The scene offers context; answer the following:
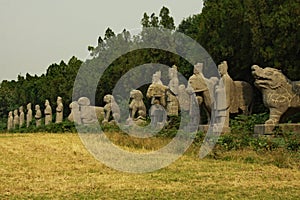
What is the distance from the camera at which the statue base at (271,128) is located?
448 inches

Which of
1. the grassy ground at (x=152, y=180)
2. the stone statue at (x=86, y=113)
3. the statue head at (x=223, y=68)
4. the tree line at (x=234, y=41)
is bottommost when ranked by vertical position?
the grassy ground at (x=152, y=180)

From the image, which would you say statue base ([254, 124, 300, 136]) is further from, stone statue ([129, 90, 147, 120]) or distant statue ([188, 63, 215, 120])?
stone statue ([129, 90, 147, 120])

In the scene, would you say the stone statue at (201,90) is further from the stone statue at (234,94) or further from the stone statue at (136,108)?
the stone statue at (136,108)

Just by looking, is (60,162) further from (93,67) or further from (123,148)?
(93,67)

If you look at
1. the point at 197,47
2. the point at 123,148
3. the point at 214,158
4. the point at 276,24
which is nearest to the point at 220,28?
the point at 197,47

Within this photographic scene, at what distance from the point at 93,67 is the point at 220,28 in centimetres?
1341

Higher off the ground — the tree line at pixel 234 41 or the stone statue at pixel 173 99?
the tree line at pixel 234 41

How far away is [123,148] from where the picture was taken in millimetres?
12695

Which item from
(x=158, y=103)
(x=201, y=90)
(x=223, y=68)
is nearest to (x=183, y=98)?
(x=158, y=103)

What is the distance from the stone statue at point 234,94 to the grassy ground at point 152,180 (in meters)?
3.42

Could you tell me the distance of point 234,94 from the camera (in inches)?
570

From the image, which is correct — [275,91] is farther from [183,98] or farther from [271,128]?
[183,98]

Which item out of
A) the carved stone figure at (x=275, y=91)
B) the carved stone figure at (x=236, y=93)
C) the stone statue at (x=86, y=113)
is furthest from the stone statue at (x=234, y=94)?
the stone statue at (x=86, y=113)

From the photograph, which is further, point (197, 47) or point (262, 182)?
point (197, 47)
